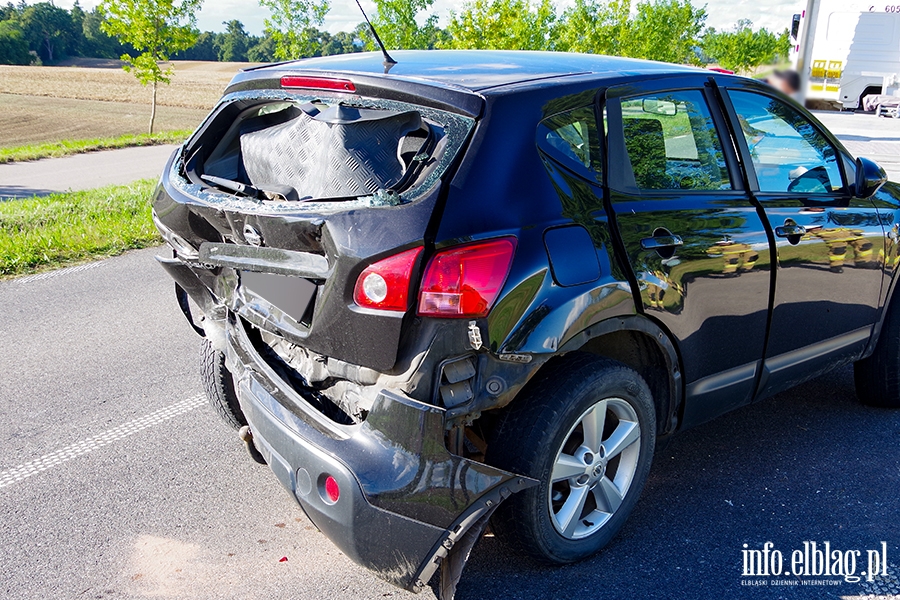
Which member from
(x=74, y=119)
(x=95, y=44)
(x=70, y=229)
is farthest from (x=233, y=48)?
→ (x=70, y=229)

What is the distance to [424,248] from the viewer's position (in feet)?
7.95

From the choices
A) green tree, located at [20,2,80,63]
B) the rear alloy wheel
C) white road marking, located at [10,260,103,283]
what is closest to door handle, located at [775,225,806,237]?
the rear alloy wheel

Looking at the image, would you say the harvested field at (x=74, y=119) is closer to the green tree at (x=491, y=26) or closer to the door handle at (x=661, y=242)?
the green tree at (x=491, y=26)

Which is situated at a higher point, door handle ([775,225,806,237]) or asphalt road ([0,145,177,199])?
door handle ([775,225,806,237])

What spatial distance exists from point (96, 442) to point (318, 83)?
7.45 ft

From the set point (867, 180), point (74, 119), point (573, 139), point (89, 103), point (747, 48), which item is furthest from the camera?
point (89, 103)

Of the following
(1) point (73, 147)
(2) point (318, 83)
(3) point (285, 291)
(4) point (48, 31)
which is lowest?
(1) point (73, 147)

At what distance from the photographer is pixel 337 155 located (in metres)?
2.74

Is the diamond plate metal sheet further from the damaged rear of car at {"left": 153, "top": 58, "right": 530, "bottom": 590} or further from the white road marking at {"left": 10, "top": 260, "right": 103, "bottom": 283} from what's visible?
the white road marking at {"left": 10, "top": 260, "right": 103, "bottom": 283}

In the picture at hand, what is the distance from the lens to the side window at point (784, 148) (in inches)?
140

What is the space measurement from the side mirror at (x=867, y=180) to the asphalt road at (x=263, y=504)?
1278 mm

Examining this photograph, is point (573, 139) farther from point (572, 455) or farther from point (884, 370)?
point (884, 370)

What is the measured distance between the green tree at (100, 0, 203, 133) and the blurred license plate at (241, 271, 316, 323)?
78.0ft

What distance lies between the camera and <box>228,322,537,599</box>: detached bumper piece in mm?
2441
